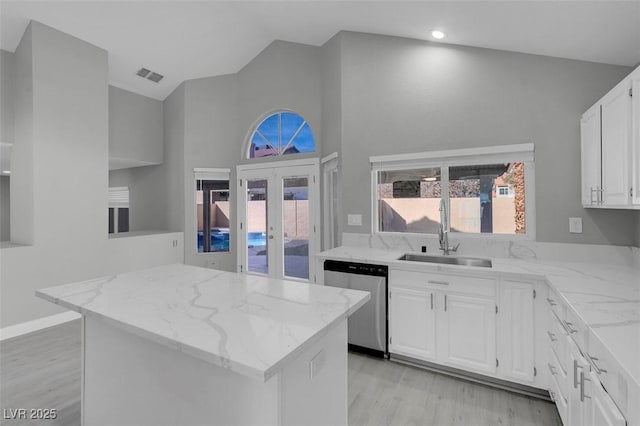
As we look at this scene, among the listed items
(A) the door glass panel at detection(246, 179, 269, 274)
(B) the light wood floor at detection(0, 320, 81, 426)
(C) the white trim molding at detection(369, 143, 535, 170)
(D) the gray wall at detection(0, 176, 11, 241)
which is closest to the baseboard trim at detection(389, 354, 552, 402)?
(C) the white trim molding at detection(369, 143, 535, 170)

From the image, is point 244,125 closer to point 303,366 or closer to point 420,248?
point 420,248

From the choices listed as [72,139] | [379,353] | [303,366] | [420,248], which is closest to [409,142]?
[420,248]

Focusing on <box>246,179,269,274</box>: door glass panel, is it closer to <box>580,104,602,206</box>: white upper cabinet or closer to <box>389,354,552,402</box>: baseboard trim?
<box>389,354,552,402</box>: baseboard trim

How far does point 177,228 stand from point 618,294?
5.49 metres

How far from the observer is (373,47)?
365 centimetres

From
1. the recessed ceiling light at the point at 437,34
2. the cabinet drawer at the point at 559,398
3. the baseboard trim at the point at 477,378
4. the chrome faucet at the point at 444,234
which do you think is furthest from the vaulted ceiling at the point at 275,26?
the baseboard trim at the point at 477,378

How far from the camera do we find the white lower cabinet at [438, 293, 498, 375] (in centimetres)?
238

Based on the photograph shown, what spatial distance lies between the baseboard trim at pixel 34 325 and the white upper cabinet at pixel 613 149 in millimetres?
5350

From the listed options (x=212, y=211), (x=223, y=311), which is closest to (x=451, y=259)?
(x=223, y=311)

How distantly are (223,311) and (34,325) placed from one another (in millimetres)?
3574

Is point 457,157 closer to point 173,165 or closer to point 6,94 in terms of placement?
point 173,165

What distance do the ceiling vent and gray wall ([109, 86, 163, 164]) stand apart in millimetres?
494

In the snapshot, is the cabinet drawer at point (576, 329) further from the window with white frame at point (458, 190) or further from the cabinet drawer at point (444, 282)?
the window with white frame at point (458, 190)

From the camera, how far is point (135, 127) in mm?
5301
